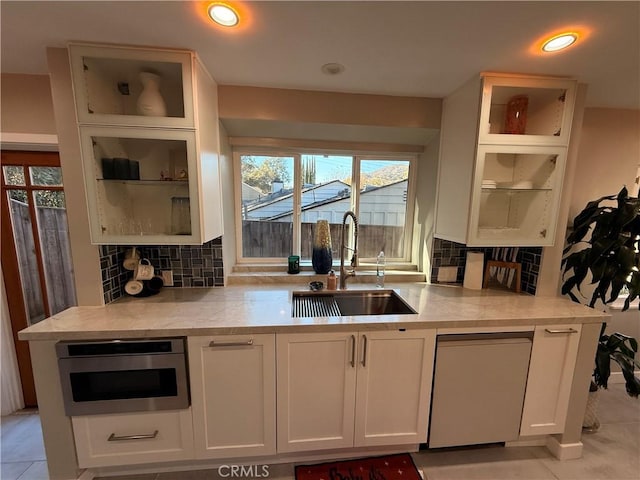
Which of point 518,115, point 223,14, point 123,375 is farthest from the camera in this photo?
point 518,115

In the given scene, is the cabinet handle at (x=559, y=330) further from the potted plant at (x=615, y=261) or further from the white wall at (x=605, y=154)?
the white wall at (x=605, y=154)

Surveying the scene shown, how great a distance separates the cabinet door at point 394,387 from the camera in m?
1.41

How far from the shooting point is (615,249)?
5.23ft

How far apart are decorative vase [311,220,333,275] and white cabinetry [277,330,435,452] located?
769mm

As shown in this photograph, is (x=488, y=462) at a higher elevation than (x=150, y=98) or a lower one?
lower

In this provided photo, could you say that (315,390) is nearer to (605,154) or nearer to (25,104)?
(25,104)

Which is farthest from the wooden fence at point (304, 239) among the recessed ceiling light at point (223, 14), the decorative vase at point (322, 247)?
the recessed ceiling light at point (223, 14)

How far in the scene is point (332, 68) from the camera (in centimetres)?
145

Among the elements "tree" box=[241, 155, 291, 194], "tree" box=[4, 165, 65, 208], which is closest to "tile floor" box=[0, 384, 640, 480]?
"tree" box=[4, 165, 65, 208]

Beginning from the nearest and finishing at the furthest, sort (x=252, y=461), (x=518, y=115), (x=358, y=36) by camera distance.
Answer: (x=358, y=36) → (x=252, y=461) → (x=518, y=115)

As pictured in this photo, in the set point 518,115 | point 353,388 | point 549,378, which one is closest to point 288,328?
point 353,388

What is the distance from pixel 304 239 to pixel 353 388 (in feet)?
4.12

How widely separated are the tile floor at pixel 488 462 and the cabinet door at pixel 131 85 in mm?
2021

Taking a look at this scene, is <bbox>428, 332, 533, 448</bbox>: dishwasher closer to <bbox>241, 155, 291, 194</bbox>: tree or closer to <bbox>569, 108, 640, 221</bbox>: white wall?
<bbox>569, 108, 640, 221</bbox>: white wall
